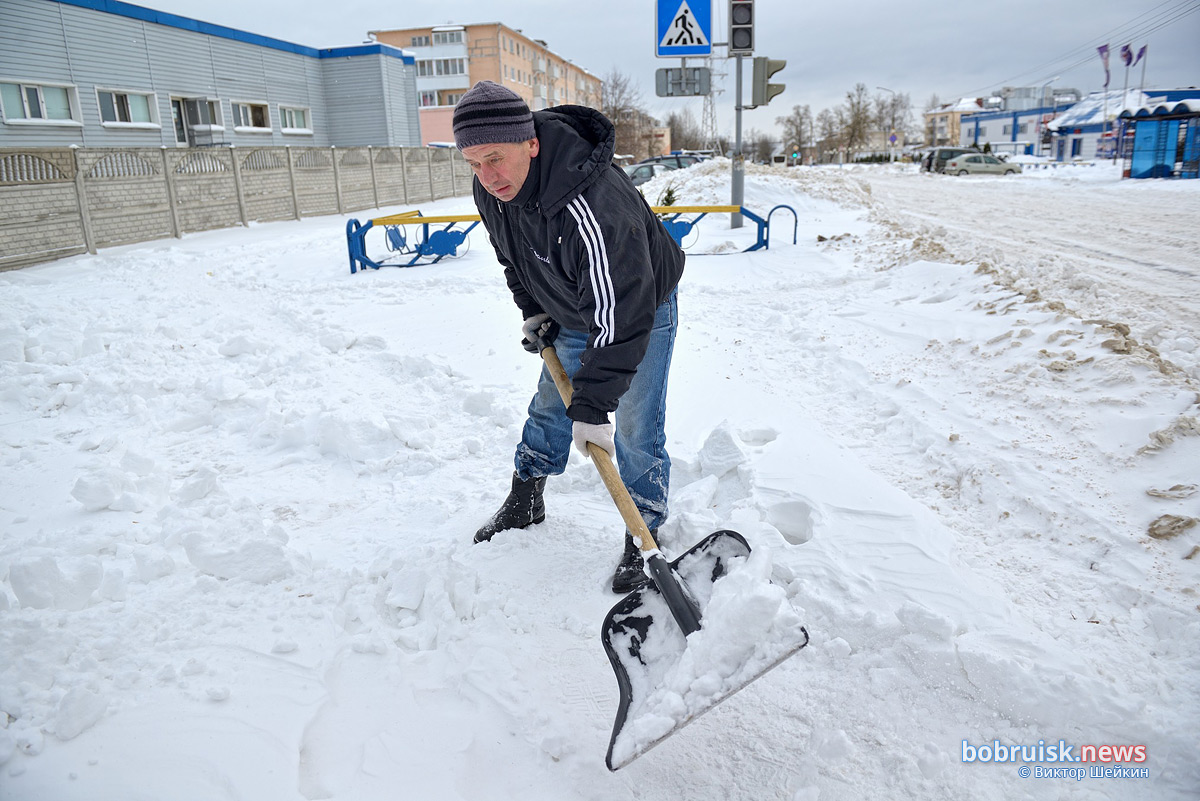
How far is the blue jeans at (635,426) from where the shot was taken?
8.39ft

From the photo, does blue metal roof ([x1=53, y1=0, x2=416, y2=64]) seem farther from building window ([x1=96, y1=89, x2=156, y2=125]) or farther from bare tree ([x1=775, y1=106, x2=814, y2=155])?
bare tree ([x1=775, y1=106, x2=814, y2=155])

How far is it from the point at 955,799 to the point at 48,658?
2438mm

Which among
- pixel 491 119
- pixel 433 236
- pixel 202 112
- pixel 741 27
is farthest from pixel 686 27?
pixel 202 112

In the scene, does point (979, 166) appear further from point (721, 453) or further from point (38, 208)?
point (721, 453)

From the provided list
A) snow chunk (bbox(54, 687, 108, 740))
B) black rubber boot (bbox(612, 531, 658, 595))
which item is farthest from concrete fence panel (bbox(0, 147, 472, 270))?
black rubber boot (bbox(612, 531, 658, 595))

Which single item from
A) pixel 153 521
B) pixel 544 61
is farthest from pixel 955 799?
pixel 544 61

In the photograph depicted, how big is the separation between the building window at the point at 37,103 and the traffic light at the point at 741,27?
1738 centimetres

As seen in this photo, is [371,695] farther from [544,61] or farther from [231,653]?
[544,61]

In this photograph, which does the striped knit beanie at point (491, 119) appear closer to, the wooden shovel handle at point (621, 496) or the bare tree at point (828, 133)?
the wooden shovel handle at point (621, 496)

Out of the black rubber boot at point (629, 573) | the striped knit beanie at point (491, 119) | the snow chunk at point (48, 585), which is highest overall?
the striped knit beanie at point (491, 119)

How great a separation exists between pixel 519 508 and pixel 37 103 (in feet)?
72.2

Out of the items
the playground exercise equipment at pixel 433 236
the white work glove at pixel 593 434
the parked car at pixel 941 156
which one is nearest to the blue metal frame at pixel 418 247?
the playground exercise equipment at pixel 433 236

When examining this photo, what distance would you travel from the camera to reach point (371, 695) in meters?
2.06

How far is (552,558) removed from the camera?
9.16 feet
